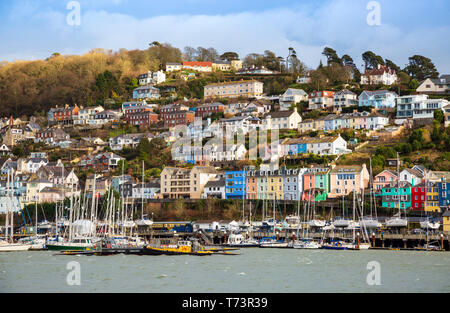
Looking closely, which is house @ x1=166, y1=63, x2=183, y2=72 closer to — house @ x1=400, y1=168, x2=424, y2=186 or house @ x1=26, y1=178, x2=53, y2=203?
house @ x1=26, y1=178, x2=53, y2=203

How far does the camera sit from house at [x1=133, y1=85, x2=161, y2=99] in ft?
436

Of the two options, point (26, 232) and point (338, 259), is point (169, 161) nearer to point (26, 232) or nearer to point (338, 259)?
point (26, 232)

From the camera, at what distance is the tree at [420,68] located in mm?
125550

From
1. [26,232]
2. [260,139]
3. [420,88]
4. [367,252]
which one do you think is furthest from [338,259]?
[420,88]

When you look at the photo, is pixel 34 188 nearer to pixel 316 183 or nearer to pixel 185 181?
pixel 185 181

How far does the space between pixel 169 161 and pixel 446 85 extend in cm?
4419

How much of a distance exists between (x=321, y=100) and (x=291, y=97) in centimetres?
586

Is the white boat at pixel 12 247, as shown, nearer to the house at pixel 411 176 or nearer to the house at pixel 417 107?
the house at pixel 411 176

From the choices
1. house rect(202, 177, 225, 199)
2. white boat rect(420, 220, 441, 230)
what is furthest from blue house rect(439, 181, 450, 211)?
house rect(202, 177, 225, 199)

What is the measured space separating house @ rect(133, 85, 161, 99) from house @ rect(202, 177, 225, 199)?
4680 cm

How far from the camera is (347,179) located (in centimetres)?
8200

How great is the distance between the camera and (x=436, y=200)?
246ft

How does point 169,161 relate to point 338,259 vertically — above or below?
above

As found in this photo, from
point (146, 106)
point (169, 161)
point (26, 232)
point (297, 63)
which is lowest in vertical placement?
point (26, 232)
